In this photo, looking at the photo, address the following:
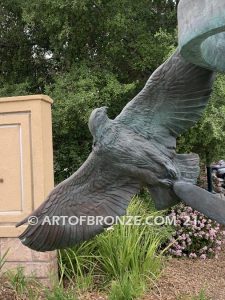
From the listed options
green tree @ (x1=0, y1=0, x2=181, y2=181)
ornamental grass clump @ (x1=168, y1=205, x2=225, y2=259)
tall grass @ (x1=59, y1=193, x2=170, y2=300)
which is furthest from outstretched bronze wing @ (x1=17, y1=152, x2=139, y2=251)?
ornamental grass clump @ (x1=168, y1=205, x2=225, y2=259)

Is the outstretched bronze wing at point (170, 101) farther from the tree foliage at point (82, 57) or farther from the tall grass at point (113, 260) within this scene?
the tree foliage at point (82, 57)

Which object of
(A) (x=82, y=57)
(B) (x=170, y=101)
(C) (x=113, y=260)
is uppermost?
(A) (x=82, y=57)

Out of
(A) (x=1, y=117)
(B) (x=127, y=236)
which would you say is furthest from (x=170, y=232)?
(A) (x=1, y=117)

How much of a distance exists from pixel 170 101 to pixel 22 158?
3.03m

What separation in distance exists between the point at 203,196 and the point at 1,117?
10.9 feet

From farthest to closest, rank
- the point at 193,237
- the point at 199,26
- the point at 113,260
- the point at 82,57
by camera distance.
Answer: the point at 82,57, the point at 193,237, the point at 113,260, the point at 199,26

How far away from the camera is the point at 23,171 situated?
469cm

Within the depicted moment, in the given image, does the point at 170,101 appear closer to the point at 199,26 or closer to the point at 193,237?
the point at 199,26

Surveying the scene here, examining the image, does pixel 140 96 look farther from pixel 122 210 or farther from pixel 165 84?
pixel 122 210

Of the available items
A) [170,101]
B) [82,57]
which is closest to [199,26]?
[170,101]

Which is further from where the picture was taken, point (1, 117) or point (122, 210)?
point (1, 117)

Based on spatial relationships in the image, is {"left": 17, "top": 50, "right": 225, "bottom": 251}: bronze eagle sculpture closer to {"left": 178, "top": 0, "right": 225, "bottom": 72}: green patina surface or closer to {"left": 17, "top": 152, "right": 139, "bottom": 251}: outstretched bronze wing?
{"left": 17, "top": 152, "right": 139, "bottom": 251}: outstretched bronze wing

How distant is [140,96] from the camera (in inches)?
73.0

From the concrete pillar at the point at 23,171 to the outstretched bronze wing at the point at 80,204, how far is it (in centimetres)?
275
